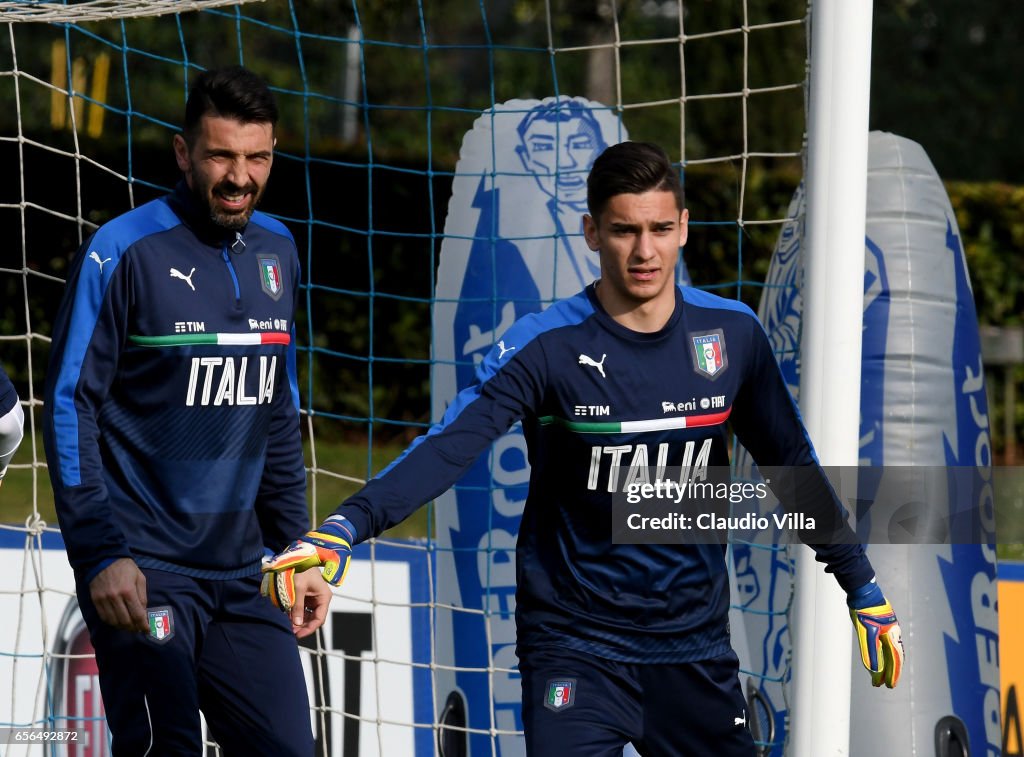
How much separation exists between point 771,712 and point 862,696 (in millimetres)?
317

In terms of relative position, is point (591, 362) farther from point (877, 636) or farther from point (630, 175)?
point (877, 636)

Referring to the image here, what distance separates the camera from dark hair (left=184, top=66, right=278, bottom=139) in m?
3.46

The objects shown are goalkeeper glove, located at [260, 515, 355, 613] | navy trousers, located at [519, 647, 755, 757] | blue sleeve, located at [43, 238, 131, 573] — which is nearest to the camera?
goalkeeper glove, located at [260, 515, 355, 613]

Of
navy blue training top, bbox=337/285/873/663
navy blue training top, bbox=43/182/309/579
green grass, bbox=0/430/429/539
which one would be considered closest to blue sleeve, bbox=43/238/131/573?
navy blue training top, bbox=43/182/309/579

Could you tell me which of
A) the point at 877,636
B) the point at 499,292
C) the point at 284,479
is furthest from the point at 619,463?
the point at 499,292

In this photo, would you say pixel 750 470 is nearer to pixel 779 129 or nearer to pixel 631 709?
pixel 631 709

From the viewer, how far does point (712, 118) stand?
15.4 m

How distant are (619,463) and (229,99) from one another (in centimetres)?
121

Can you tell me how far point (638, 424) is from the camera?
128 inches

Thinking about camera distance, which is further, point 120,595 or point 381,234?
point 381,234

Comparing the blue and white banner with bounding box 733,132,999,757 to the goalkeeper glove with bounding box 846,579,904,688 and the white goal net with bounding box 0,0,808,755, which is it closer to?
the white goal net with bounding box 0,0,808,755

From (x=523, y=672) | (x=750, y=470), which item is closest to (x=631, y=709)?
(x=523, y=672)

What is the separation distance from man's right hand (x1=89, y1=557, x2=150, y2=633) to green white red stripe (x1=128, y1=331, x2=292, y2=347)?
50cm

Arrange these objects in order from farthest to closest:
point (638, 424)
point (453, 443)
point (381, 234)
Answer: point (381, 234)
point (638, 424)
point (453, 443)
